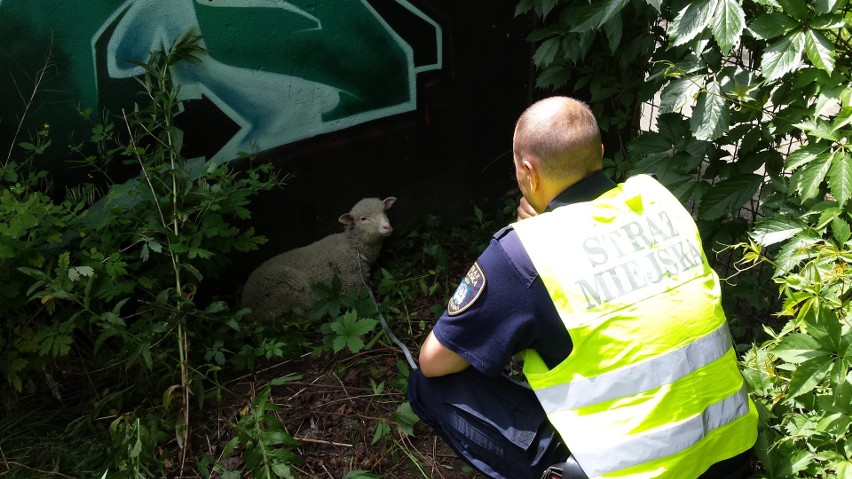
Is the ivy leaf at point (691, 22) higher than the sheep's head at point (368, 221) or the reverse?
higher

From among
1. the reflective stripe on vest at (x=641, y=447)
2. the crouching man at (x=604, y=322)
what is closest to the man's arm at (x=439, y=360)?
the crouching man at (x=604, y=322)

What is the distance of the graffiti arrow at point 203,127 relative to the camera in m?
3.96

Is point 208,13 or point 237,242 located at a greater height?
A: point 208,13

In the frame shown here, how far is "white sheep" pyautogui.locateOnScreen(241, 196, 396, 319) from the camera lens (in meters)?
4.20

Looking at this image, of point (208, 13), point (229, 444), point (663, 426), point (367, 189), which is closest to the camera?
point (663, 426)

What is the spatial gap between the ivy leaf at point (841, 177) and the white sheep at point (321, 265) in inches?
106

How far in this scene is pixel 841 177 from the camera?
2.55 metres

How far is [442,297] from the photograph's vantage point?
4.50m

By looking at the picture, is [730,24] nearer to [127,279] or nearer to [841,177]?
[841,177]

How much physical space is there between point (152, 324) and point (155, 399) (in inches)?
15.5

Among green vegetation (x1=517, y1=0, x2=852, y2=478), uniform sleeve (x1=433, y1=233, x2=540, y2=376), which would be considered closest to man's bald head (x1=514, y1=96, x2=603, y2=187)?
uniform sleeve (x1=433, y1=233, x2=540, y2=376)

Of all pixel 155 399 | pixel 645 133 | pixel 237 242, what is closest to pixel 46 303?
pixel 155 399

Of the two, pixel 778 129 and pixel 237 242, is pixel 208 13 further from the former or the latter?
pixel 778 129

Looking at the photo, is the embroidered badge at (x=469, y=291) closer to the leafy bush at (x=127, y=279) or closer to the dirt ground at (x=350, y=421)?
the dirt ground at (x=350, y=421)
